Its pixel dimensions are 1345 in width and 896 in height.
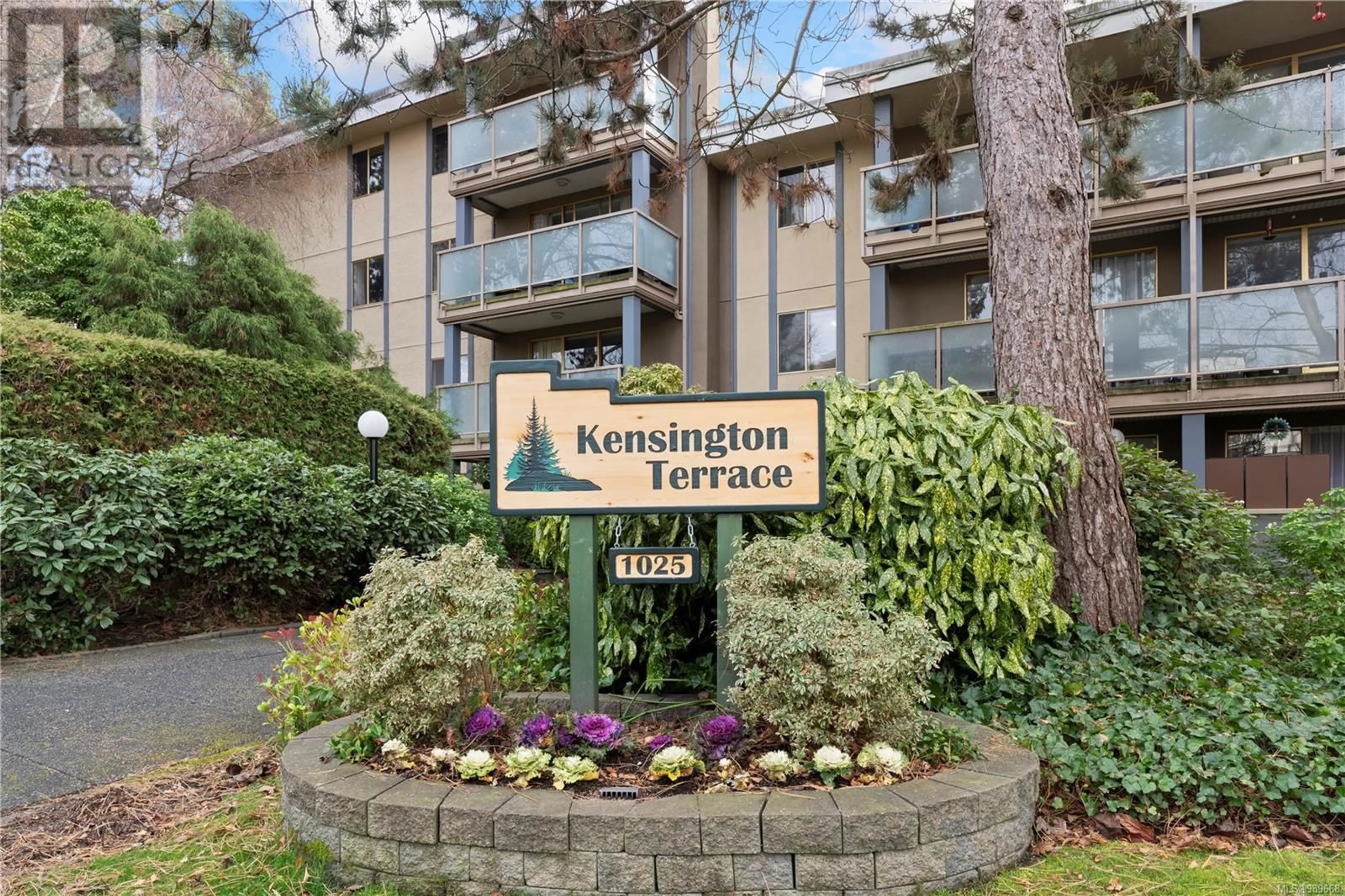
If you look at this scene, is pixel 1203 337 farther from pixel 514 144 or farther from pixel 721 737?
pixel 514 144

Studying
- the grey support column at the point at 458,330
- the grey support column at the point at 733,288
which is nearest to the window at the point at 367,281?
the grey support column at the point at 458,330

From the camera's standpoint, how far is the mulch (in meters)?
2.86

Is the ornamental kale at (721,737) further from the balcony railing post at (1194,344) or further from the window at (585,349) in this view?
the window at (585,349)

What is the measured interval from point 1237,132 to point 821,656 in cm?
1018

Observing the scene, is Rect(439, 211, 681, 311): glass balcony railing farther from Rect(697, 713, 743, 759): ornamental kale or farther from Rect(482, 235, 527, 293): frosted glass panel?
Rect(697, 713, 743, 759): ornamental kale

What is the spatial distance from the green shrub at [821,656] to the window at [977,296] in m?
10.1

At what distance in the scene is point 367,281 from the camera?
56.5ft

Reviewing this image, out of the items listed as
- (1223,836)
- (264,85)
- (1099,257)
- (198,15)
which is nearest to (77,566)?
(198,15)

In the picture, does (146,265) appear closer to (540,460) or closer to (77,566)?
(77,566)

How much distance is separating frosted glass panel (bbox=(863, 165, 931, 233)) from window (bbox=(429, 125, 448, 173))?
29.4 feet

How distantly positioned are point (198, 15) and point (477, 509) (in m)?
6.23

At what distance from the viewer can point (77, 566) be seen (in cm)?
603

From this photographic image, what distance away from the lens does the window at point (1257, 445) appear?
996 cm

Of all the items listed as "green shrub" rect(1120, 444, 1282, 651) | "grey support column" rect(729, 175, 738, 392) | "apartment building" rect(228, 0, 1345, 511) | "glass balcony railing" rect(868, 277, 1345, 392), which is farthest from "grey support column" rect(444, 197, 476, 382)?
"green shrub" rect(1120, 444, 1282, 651)
